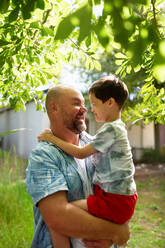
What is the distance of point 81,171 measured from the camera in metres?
1.66

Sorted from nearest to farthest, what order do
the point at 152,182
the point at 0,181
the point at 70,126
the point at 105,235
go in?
1. the point at 105,235
2. the point at 70,126
3. the point at 0,181
4. the point at 152,182

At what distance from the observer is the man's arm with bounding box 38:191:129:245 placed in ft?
4.36

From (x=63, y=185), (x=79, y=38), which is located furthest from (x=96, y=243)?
(x=79, y=38)

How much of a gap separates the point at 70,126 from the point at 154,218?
4.84 meters

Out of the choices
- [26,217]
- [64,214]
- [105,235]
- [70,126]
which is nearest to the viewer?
[64,214]

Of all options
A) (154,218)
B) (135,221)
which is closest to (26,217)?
(135,221)

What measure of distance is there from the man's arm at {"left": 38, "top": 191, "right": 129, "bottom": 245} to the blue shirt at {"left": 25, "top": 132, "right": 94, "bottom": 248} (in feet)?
0.17

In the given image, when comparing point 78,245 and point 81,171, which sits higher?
Answer: point 81,171

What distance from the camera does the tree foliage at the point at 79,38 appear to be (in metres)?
0.68

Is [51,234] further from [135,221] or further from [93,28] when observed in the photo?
→ [135,221]

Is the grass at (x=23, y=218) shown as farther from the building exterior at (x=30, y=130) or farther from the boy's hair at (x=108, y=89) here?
the building exterior at (x=30, y=130)

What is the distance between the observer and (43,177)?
1396 mm

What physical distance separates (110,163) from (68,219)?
0.46 metres

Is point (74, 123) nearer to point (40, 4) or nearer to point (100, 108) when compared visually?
point (100, 108)
